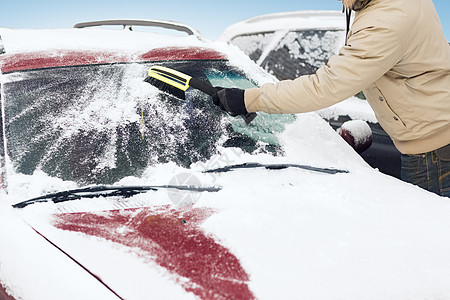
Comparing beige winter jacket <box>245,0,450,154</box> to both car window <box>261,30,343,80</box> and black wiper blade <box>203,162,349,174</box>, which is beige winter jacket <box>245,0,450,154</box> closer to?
black wiper blade <box>203,162,349,174</box>

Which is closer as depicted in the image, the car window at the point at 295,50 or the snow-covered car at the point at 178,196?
the snow-covered car at the point at 178,196

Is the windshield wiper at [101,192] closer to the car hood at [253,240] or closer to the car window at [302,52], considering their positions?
the car hood at [253,240]

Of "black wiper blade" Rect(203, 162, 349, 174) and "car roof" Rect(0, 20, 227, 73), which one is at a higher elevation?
"car roof" Rect(0, 20, 227, 73)

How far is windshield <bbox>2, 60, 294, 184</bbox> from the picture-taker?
139cm

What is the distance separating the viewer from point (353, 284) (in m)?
0.90

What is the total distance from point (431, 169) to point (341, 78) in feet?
2.29

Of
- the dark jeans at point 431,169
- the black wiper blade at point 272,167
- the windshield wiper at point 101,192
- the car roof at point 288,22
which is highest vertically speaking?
the car roof at point 288,22

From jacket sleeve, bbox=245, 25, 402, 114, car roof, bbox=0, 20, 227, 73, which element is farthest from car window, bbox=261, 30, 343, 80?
jacket sleeve, bbox=245, 25, 402, 114

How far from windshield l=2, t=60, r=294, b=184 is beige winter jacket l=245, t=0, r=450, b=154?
0.66ft

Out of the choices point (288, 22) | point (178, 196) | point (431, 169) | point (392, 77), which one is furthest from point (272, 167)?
point (288, 22)

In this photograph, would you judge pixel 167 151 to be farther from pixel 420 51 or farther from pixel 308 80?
pixel 420 51

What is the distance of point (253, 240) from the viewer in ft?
3.40

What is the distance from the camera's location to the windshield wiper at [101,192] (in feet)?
4.00

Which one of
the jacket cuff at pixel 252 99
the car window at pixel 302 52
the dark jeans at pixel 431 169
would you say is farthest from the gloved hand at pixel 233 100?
the car window at pixel 302 52
